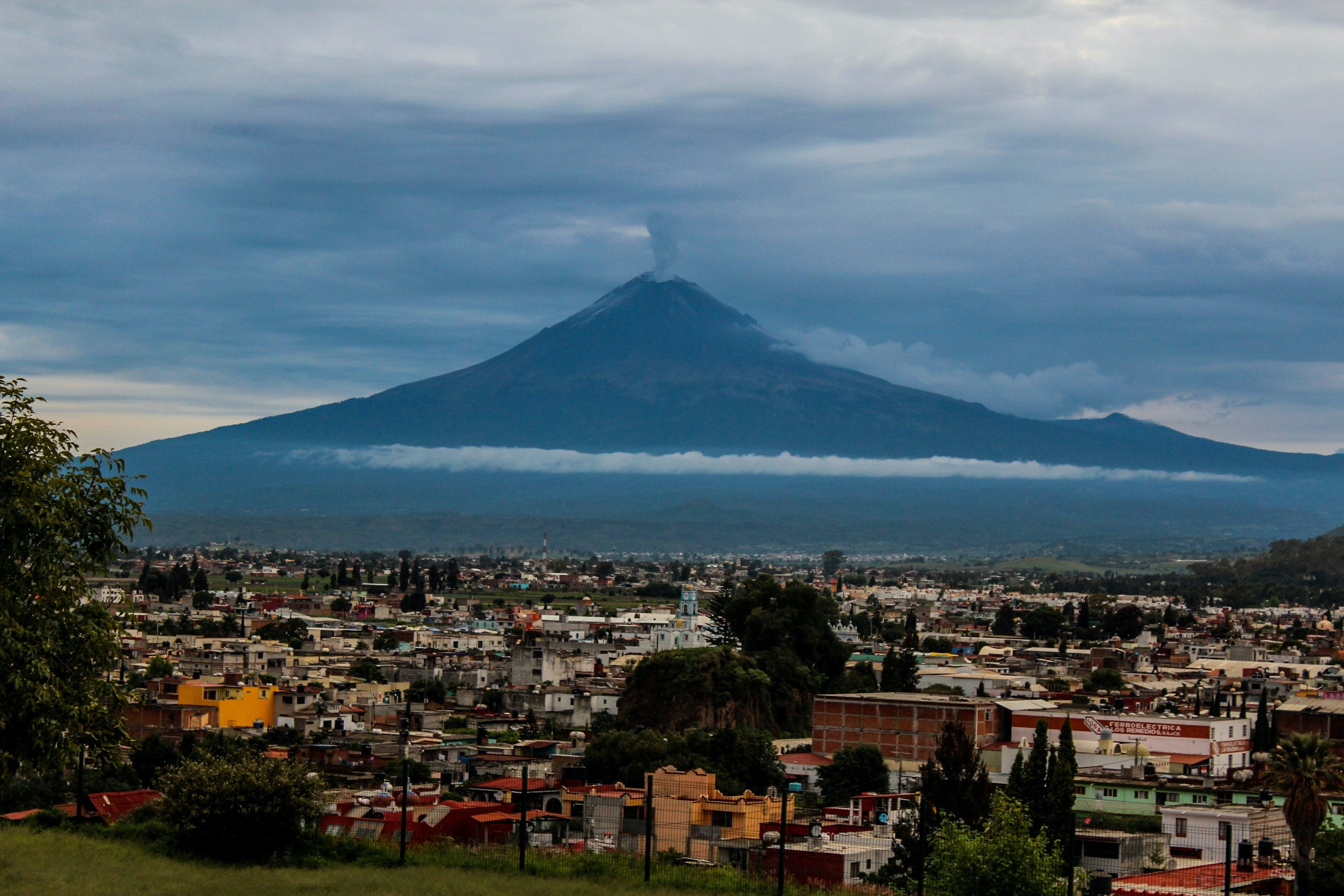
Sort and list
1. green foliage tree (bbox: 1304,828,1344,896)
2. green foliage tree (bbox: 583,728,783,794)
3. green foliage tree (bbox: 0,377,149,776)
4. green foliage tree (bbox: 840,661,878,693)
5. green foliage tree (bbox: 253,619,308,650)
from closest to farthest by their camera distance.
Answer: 1. green foliage tree (bbox: 0,377,149,776)
2. green foliage tree (bbox: 1304,828,1344,896)
3. green foliage tree (bbox: 583,728,783,794)
4. green foliage tree (bbox: 840,661,878,693)
5. green foliage tree (bbox: 253,619,308,650)

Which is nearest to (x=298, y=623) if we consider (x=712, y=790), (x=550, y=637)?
(x=550, y=637)

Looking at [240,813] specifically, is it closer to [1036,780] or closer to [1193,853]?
[1036,780]

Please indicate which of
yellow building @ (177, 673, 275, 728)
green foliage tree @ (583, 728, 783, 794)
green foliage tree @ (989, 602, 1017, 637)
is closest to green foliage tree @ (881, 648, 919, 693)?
green foliage tree @ (583, 728, 783, 794)

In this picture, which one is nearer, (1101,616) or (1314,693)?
(1314,693)

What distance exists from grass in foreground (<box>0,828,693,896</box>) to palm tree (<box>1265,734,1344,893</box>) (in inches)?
439

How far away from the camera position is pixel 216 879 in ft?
61.8

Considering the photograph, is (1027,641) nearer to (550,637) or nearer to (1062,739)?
(550,637)

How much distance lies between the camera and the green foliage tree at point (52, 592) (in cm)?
1691

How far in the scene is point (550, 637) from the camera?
3551 inches

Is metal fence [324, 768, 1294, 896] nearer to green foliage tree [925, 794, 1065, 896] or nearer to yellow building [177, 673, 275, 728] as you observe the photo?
green foliage tree [925, 794, 1065, 896]

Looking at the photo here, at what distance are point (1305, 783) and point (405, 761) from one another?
1924 centimetres

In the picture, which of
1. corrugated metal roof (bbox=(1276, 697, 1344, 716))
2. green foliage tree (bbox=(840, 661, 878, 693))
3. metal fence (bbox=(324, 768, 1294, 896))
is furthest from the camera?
green foliage tree (bbox=(840, 661, 878, 693))

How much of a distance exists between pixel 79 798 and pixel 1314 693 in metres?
47.9

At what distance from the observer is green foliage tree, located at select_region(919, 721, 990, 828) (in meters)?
30.2
